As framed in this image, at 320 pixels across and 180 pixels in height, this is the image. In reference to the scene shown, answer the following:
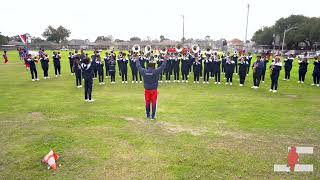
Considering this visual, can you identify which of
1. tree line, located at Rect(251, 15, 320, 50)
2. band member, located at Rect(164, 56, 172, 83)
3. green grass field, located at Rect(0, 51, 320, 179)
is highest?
tree line, located at Rect(251, 15, 320, 50)

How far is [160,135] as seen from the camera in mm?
8539

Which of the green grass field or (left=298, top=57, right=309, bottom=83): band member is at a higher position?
(left=298, top=57, right=309, bottom=83): band member

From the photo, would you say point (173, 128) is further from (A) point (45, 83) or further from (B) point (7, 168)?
(A) point (45, 83)

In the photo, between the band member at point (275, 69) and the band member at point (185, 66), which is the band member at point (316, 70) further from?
the band member at point (185, 66)

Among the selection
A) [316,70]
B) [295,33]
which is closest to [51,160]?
[316,70]

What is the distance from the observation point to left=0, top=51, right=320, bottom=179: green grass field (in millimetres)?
6363

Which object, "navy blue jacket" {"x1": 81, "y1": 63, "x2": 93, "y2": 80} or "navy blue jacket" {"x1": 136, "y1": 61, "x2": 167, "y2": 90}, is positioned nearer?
"navy blue jacket" {"x1": 136, "y1": 61, "x2": 167, "y2": 90}

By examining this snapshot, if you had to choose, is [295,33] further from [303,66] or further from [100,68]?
[100,68]

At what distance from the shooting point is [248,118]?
1035 cm

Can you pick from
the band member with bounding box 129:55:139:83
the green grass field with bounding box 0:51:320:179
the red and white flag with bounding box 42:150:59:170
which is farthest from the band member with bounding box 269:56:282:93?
the red and white flag with bounding box 42:150:59:170

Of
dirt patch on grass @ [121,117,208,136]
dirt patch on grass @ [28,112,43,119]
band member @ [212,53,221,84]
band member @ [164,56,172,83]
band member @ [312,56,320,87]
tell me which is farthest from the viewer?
band member @ [164,56,172,83]

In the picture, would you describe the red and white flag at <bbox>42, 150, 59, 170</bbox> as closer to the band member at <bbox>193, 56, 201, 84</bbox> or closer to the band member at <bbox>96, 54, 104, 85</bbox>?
the band member at <bbox>96, 54, 104, 85</bbox>

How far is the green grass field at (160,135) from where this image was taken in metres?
6.36

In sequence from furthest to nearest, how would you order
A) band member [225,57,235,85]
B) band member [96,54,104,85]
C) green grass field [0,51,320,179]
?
band member [96,54,104,85] → band member [225,57,235,85] → green grass field [0,51,320,179]
